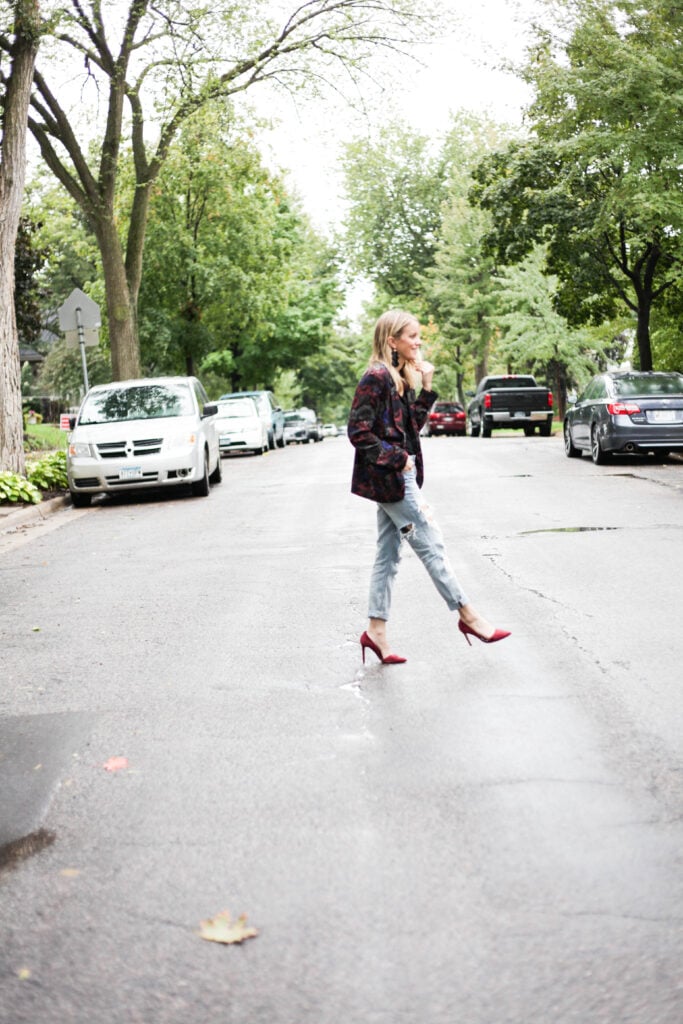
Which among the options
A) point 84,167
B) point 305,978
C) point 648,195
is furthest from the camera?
point 84,167

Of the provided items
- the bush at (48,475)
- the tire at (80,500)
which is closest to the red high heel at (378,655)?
the tire at (80,500)

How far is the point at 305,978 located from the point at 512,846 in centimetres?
96

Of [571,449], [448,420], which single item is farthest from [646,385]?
[448,420]

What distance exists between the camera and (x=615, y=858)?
355 cm

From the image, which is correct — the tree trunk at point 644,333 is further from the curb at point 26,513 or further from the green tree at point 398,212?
the green tree at point 398,212

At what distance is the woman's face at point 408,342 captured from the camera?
5941 mm

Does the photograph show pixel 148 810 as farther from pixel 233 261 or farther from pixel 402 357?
pixel 233 261

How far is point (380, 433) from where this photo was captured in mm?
5961

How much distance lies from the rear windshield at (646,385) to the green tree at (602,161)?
9.42 feet

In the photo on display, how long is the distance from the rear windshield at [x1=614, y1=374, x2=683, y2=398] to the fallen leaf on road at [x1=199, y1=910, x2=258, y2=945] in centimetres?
1618

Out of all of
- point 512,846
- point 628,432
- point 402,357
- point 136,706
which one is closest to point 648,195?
point 628,432

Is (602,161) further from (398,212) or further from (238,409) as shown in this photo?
(398,212)

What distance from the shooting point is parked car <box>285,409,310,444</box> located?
49844 mm

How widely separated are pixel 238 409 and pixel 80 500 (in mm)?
13149
